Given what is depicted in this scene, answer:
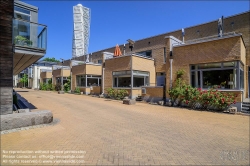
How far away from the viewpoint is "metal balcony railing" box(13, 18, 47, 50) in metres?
7.66

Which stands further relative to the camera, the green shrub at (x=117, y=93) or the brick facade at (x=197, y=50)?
the green shrub at (x=117, y=93)

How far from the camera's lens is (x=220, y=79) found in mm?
11109

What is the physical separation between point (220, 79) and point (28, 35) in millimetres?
12538

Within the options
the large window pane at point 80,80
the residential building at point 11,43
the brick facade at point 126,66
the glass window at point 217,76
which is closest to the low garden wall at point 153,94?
the brick facade at point 126,66

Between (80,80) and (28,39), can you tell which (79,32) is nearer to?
(80,80)

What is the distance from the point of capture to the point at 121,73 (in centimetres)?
1792

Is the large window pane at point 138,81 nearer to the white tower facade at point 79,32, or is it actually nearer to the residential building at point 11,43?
the residential building at point 11,43

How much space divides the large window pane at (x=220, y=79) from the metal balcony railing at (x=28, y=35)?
37.0 ft

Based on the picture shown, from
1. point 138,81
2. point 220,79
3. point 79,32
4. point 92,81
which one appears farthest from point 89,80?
point 79,32

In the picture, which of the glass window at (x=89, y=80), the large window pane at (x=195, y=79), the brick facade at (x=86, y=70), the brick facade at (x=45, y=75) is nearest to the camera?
the large window pane at (x=195, y=79)

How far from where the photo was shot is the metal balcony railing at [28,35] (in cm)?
766

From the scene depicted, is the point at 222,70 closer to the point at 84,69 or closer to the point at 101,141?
the point at 101,141

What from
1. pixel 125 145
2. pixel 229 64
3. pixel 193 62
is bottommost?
pixel 125 145

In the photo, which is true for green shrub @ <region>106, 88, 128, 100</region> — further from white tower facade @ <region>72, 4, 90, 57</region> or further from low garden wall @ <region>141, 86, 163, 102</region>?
white tower facade @ <region>72, 4, 90, 57</region>
